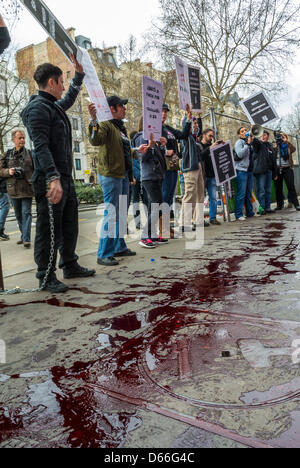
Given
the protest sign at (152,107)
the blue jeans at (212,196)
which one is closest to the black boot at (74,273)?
the protest sign at (152,107)

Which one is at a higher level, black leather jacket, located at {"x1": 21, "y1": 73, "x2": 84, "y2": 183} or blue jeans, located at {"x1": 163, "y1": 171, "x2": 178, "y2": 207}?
black leather jacket, located at {"x1": 21, "y1": 73, "x2": 84, "y2": 183}

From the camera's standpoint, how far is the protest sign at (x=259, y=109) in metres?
8.58

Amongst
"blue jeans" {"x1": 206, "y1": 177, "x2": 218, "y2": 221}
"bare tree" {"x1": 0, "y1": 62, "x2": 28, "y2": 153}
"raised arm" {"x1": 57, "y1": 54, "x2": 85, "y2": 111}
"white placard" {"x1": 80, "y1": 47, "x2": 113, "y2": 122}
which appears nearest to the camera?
"raised arm" {"x1": 57, "y1": 54, "x2": 85, "y2": 111}

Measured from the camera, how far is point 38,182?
3.40 m

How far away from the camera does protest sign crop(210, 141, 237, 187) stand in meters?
7.52

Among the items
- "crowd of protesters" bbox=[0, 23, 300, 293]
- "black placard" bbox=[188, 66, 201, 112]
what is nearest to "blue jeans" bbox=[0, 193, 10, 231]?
"crowd of protesters" bbox=[0, 23, 300, 293]

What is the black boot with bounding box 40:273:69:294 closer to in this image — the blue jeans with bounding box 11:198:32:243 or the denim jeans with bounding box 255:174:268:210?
the blue jeans with bounding box 11:198:32:243

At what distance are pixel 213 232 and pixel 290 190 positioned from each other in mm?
4263

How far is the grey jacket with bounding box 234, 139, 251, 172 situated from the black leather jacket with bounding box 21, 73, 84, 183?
5.12m

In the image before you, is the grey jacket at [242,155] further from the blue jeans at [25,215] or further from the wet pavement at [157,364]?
the wet pavement at [157,364]

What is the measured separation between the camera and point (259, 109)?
8625mm

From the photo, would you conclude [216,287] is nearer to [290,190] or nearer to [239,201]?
[239,201]
